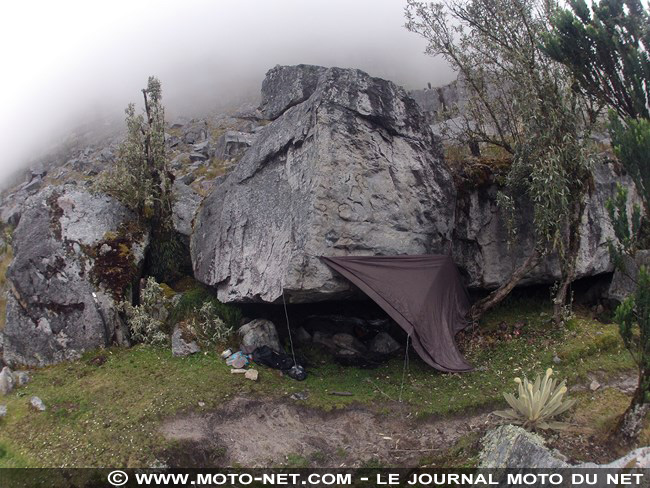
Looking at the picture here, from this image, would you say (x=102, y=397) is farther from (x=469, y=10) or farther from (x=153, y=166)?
(x=469, y=10)

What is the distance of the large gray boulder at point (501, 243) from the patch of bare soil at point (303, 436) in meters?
5.34

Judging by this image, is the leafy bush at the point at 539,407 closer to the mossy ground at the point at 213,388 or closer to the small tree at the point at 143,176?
the mossy ground at the point at 213,388

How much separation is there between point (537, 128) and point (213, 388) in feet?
33.1

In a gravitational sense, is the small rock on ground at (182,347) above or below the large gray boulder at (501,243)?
below

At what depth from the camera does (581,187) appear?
1256 cm

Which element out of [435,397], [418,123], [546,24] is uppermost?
[546,24]

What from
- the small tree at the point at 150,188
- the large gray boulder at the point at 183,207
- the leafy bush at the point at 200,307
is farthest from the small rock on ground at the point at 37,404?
the large gray boulder at the point at 183,207

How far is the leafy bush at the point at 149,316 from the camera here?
13.0 m

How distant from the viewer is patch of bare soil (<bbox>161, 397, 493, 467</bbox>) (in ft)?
29.1

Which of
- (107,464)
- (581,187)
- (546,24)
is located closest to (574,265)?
(581,187)

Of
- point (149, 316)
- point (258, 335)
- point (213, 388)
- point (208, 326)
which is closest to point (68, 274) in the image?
point (149, 316)

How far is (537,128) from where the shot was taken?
12430mm

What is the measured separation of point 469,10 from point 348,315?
10644mm

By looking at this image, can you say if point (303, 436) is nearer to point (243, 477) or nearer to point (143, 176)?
point (243, 477)
